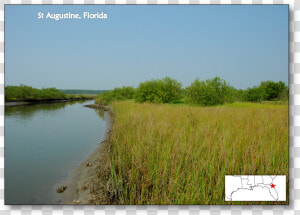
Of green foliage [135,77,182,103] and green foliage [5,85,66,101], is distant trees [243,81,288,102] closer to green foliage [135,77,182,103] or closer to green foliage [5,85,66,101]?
green foliage [5,85,66,101]

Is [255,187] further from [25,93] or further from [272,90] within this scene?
[25,93]

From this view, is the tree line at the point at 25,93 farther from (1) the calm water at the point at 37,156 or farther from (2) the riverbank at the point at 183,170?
(2) the riverbank at the point at 183,170

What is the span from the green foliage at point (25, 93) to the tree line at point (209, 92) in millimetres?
2047

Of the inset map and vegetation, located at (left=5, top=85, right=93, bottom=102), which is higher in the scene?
vegetation, located at (left=5, top=85, right=93, bottom=102)

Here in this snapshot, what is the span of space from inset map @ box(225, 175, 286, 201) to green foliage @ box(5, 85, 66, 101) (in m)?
3.08

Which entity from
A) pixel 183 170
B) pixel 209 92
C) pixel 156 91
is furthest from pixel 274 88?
pixel 156 91

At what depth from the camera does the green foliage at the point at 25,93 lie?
2481 mm

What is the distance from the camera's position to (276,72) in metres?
2.48

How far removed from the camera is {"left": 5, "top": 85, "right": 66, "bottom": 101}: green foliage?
248cm

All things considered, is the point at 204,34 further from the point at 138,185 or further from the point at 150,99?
the point at 150,99

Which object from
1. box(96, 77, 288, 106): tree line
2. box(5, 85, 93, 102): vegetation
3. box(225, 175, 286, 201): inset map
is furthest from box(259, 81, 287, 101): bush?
box(5, 85, 93, 102): vegetation

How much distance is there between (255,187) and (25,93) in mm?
3746

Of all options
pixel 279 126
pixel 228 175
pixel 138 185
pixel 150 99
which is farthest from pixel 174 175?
pixel 150 99

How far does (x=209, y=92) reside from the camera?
6.13 metres
